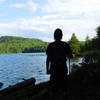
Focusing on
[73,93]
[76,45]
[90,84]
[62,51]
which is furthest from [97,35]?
[76,45]

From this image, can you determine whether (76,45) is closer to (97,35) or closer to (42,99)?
(97,35)

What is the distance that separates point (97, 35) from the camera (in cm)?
1187

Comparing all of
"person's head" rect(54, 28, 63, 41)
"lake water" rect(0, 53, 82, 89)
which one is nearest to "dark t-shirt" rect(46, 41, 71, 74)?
"person's head" rect(54, 28, 63, 41)

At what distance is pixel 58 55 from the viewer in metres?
6.08

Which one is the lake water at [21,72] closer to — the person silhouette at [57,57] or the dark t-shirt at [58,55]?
the person silhouette at [57,57]

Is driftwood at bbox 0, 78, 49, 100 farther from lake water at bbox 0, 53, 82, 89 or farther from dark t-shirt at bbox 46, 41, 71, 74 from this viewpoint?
lake water at bbox 0, 53, 82, 89

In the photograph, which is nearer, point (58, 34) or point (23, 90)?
point (58, 34)

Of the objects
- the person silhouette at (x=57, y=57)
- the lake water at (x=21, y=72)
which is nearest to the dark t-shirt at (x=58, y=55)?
the person silhouette at (x=57, y=57)

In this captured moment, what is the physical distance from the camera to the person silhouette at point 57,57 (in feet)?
19.9

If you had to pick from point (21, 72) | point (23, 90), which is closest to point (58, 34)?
point (23, 90)

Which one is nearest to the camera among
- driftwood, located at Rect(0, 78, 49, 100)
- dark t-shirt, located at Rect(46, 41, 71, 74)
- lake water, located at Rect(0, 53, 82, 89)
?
dark t-shirt, located at Rect(46, 41, 71, 74)

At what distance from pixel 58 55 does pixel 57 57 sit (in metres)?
0.07

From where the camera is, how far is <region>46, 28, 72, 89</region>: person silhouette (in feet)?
19.9

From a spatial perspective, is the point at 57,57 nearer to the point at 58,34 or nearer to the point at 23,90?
the point at 58,34
